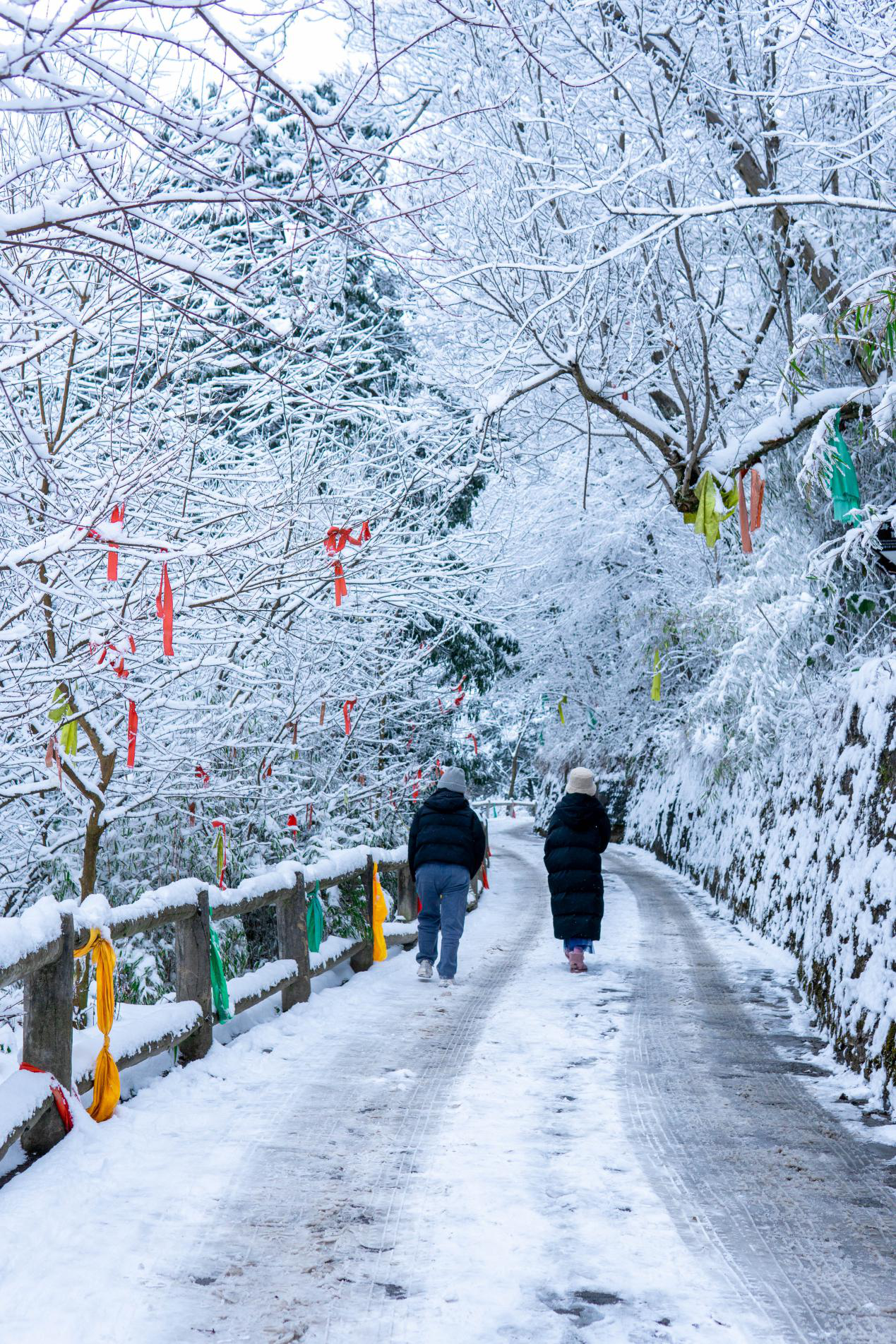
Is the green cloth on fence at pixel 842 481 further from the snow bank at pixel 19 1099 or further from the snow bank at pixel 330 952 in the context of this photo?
the snow bank at pixel 19 1099

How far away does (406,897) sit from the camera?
12.1 metres

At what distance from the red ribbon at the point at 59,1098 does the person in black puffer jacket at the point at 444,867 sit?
4609 millimetres

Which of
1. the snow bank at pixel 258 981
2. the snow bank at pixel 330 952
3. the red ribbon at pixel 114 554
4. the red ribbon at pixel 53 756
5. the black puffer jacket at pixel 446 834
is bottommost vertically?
the snow bank at pixel 330 952

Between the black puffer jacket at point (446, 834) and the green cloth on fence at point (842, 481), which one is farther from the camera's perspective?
the black puffer jacket at point (446, 834)

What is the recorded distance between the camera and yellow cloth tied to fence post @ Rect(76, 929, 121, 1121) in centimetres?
465

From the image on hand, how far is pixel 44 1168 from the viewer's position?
4.07m

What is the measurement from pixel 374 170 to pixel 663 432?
21.6 feet

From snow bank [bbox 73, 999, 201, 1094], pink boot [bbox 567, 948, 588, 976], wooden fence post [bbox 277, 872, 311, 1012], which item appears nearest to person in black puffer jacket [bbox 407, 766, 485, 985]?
pink boot [bbox 567, 948, 588, 976]

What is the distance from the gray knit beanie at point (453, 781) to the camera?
365 inches

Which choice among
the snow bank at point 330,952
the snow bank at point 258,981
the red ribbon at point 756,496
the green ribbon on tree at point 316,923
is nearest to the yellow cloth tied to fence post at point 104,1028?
the snow bank at point 258,981

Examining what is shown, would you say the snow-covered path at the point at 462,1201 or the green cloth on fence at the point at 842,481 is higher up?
the green cloth on fence at the point at 842,481

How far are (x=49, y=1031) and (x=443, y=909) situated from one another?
15.9 ft

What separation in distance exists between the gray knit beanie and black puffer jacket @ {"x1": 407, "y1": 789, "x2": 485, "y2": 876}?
4 cm

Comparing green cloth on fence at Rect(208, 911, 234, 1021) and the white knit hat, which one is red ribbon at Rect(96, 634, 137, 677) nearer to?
green cloth on fence at Rect(208, 911, 234, 1021)
